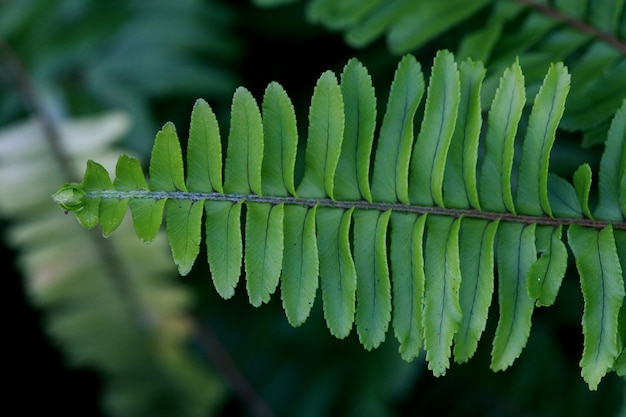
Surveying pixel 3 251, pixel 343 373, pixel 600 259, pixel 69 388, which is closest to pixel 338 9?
pixel 600 259

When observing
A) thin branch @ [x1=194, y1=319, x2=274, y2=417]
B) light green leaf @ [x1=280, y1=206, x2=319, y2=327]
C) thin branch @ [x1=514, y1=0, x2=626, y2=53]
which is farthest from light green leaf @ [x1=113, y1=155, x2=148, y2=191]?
thin branch @ [x1=194, y1=319, x2=274, y2=417]

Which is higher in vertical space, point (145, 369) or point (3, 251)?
point (3, 251)

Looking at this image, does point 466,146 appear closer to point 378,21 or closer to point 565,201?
point 565,201

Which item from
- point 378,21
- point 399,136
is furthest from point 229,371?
point 399,136

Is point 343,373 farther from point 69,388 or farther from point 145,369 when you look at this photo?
point 69,388

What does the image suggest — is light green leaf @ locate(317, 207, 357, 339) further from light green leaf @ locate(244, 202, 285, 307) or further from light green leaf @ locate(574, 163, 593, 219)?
light green leaf @ locate(574, 163, 593, 219)

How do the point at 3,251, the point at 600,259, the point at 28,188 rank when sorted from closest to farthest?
the point at 600,259 → the point at 28,188 → the point at 3,251

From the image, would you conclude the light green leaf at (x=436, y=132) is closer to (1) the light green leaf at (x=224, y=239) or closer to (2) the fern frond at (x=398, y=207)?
(2) the fern frond at (x=398, y=207)
